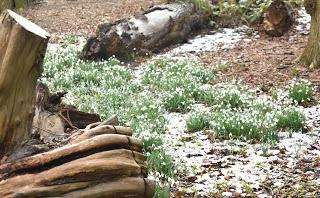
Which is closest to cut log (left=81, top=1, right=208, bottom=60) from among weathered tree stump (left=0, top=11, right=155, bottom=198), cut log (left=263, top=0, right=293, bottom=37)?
cut log (left=263, top=0, right=293, bottom=37)

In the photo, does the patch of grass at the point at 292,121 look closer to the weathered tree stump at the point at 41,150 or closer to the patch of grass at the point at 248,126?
the patch of grass at the point at 248,126

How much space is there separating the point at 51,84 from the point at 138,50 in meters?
2.95

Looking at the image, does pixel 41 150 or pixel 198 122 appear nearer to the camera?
pixel 41 150

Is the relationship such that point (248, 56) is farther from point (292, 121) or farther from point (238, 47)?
point (292, 121)

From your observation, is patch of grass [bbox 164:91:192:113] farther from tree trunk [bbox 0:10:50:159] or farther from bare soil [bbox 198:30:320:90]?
tree trunk [bbox 0:10:50:159]

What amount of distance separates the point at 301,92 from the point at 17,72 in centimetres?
518

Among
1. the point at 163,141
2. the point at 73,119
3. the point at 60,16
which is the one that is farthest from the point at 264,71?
the point at 60,16

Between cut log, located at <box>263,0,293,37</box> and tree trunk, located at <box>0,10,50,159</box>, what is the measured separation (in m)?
9.54

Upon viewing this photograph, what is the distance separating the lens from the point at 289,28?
12.6 m

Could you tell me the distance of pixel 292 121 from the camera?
255 inches

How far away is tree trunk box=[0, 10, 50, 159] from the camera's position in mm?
3467

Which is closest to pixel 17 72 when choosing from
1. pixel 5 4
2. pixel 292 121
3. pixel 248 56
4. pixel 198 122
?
pixel 198 122

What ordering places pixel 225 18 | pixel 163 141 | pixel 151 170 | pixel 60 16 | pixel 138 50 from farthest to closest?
pixel 60 16, pixel 225 18, pixel 138 50, pixel 163 141, pixel 151 170

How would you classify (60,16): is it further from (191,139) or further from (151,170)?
(151,170)
